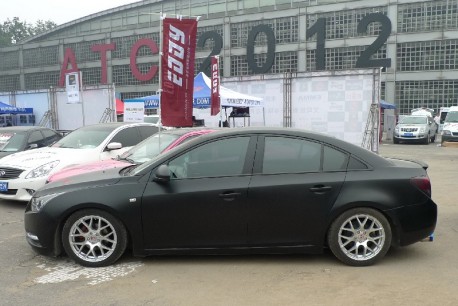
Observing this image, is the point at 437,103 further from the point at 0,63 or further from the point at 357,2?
the point at 0,63

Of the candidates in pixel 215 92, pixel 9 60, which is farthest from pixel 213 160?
pixel 9 60

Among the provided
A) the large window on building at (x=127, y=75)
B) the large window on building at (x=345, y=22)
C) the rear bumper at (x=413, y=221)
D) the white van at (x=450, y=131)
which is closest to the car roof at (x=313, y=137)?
the rear bumper at (x=413, y=221)

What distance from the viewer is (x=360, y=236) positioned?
182 inches

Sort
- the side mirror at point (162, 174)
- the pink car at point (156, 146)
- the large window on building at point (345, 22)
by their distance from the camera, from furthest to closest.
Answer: the large window on building at point (345, 22), the pink car at point (156, 146), the side mirror at point (162, 174)

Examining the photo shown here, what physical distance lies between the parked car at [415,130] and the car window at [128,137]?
65.2 feet

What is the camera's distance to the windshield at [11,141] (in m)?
10.2

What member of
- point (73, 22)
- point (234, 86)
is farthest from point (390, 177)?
point (73, 22)

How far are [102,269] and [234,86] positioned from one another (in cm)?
1370

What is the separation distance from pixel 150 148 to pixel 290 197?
3.37 meters

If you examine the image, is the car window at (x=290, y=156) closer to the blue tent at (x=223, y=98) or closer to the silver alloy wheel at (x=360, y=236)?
the silver alloy wheel at (x=360, y=236)

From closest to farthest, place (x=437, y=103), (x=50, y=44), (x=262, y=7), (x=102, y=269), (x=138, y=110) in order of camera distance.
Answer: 1. (x=102, y=269)
2. (x=138, y=110)
3. (x=437, y=103)
4. (x=262, y=7)
5. (x=50, y=44)

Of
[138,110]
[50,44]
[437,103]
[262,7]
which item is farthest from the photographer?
[50,44]

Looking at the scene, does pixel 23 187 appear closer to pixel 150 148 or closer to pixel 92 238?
pixel 150 148

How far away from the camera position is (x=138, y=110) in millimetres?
17406
